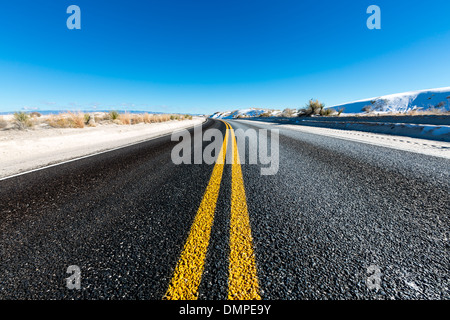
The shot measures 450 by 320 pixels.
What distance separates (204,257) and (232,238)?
0.26m

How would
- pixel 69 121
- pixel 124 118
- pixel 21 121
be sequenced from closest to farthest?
pixel 21 121 → pixel 69 121 → pixel 124 118

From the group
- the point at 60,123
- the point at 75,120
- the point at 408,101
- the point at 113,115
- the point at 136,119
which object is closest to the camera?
the point at 60,123

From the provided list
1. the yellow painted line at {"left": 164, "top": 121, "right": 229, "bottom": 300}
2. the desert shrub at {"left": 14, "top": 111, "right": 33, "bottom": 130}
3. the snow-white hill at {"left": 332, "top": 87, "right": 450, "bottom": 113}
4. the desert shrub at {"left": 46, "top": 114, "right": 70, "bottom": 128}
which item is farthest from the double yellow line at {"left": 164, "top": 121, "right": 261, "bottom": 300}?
the snow-white hill at {"left": 332, "top": 87, "right": 450, "bottom": 113}

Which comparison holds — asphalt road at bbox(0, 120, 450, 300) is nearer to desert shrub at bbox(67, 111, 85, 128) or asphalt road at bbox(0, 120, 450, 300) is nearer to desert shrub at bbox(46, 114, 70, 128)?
desert shrub at bbox(67, 111, 85, 128)

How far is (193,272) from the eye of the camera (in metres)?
0.97

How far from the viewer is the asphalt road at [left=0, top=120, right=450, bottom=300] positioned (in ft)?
2.93

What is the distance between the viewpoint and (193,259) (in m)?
1.06

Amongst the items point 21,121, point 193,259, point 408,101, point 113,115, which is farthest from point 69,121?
point 408,101

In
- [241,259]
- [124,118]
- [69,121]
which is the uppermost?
[124,118]

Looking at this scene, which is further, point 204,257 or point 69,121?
point 69,121

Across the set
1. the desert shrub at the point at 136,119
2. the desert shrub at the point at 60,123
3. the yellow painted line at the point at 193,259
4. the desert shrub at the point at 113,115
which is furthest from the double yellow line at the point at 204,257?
the desert shrub at the point at 136,119

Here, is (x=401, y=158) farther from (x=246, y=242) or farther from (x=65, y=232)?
(x=65, y=232)

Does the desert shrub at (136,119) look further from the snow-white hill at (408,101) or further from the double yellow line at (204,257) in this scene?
the snow-white hill at (408,101)

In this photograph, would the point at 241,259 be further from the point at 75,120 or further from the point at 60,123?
the point at 60,123
